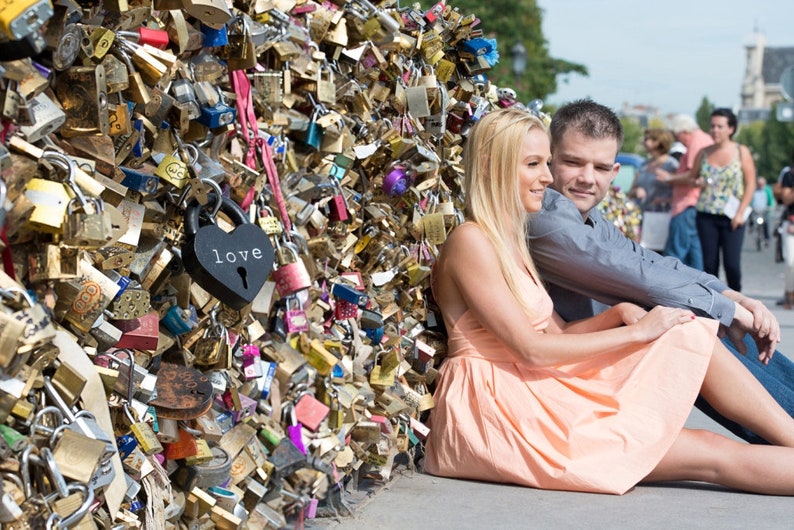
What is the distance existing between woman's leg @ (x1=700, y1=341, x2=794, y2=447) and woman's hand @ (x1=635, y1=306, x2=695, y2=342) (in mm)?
133

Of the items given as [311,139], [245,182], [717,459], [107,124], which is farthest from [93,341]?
[717,459]

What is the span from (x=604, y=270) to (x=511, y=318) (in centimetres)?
46

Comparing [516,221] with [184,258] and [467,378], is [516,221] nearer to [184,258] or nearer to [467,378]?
[467,378]

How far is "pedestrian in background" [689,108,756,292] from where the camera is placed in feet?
28.7

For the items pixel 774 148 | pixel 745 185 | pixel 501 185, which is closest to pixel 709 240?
pixel 745 185

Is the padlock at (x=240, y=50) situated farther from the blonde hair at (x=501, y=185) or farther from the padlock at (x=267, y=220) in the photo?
the blonde hair at (x=501, y=185)

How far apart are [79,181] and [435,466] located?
6.11 ft

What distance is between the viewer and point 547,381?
333cm

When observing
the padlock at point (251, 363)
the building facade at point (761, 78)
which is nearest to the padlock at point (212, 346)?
the padlock at point (251, 363)

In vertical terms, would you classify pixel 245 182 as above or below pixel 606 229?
above

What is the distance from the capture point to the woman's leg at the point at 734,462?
127 inches

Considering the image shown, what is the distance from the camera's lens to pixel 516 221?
3457 millimetres

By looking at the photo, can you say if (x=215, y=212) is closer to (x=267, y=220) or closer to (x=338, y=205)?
(x=267, y=220)

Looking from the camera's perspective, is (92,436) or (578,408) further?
(578,408)
